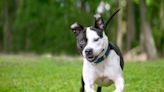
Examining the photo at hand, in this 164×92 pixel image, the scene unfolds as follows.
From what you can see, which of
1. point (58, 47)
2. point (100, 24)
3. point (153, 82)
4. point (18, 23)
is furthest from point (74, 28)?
point (18, 23)

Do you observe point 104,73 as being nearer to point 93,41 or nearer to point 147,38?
point 93,41

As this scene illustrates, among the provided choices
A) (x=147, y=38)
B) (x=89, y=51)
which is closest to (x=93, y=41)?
(x=89, y=51)

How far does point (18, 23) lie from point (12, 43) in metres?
3.50

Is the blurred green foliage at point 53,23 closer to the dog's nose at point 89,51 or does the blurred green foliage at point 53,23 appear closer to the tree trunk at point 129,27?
the tree trunk at point 129,27

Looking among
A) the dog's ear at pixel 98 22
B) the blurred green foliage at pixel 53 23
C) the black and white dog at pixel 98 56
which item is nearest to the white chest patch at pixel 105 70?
the black and white dog at pixel 98 56

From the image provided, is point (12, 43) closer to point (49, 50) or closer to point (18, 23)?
point (18, 23)

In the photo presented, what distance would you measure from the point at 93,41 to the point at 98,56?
374 mm

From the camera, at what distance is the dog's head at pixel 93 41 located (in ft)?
28.8

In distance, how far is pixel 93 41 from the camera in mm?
8820

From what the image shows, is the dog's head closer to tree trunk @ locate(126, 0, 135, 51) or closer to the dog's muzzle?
the dog's muzzle

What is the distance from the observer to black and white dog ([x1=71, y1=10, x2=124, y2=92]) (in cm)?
885

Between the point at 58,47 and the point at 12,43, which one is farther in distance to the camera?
the point at 12,43

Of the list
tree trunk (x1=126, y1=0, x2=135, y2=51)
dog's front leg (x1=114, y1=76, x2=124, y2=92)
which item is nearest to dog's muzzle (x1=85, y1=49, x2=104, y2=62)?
dog's front leg (x1=114, y1=76, x2=124, y2=92)

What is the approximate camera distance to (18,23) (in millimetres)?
55250
